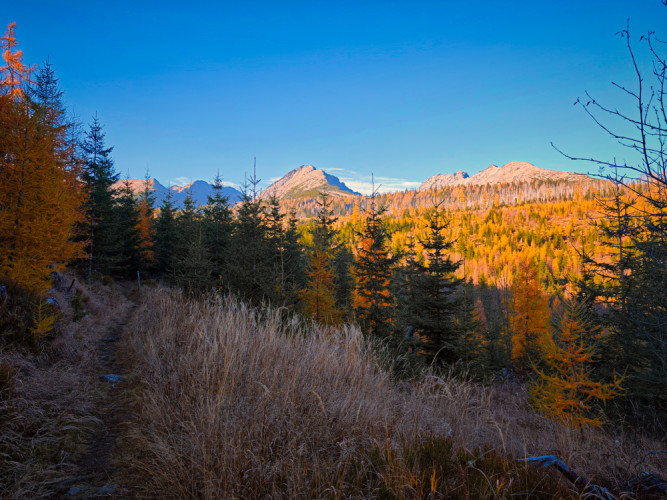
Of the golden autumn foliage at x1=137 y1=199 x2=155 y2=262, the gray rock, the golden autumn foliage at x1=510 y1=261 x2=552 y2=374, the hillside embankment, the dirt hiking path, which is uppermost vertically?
the golden autumn foliage at x1=137 y1=199 x2=155 y2=262

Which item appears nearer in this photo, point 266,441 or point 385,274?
point 266,441

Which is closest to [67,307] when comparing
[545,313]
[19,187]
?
[19,187]

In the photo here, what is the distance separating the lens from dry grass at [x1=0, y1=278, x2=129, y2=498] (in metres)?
2.66

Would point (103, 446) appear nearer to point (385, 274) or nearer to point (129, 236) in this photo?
point (385, 274)

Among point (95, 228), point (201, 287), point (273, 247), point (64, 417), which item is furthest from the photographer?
point (95, 228)

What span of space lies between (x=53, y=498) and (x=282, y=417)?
195 cm

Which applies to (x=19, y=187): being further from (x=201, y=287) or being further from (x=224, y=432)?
(x=224, y=432)

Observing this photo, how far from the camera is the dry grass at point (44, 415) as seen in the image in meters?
2.66

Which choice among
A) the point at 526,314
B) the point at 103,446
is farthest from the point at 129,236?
the point at 526,314

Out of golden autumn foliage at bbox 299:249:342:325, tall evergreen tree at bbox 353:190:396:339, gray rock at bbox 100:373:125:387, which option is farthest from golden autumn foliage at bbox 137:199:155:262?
gray rock at bbox 100:373:125:387

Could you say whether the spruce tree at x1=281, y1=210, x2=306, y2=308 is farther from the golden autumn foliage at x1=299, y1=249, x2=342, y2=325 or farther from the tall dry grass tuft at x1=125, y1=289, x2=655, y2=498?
the tall dry grass tuft at x1=125, y1=289, x2=655, y2=498

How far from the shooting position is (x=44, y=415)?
3664 mm

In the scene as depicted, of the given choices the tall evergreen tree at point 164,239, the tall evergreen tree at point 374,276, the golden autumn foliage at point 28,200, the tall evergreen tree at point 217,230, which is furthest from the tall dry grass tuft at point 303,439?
the tall evergreen tree at point 164,239

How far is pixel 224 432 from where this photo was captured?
244 centimetres
